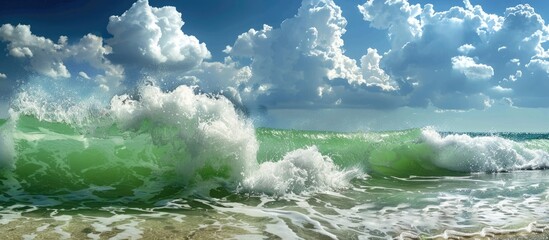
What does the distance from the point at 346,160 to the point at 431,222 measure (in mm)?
8556

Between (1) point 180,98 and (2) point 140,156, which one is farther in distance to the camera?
(2) point 140,156

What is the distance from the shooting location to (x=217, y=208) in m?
8.66

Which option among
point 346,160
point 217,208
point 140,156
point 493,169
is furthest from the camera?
point 493,169

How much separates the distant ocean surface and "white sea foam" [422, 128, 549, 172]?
1.53 metres

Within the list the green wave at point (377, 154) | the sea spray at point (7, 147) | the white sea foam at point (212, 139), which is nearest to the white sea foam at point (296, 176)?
the white sea foam at point (212, 139)

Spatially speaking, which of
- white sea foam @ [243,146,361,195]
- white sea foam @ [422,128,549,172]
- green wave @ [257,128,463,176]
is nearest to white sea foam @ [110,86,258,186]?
white sea foam @ [243,146,361,195]

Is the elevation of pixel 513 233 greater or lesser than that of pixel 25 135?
lesser

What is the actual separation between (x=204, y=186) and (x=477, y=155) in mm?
12735

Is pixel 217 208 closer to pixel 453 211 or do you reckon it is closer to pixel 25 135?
pixel 453 211

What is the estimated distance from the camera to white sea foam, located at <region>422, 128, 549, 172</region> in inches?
706

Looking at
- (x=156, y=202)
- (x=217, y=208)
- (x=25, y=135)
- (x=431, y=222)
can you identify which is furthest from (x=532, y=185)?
(x=25, y=135)

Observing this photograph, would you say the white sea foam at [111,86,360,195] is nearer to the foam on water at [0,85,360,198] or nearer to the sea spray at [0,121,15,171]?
the foam on water at [0,85,360,198]

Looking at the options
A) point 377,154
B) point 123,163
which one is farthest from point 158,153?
point 377,154

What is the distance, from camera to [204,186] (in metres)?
10.6
